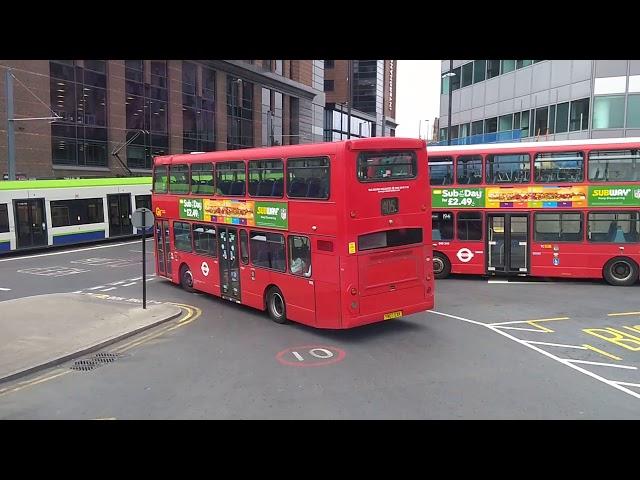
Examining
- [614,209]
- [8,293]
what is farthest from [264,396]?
[614,209]

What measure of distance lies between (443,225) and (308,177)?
26.8ft

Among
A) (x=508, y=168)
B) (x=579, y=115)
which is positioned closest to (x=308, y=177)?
(x=508, y=168)

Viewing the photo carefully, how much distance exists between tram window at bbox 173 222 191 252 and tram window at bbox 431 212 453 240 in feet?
25.9

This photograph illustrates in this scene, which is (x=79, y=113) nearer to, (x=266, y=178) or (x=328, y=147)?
(x=266, y=178)

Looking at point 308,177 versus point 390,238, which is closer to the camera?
point 390,238

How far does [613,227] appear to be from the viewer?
15992 mm

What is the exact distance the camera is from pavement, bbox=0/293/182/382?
9.52 m

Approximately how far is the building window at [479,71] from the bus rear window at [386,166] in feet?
97.1

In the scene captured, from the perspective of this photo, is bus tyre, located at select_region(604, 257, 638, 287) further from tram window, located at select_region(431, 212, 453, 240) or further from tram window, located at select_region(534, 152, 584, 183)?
tram window, located at select_region(431, 212, 453, 240)

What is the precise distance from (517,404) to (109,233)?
85.9ft

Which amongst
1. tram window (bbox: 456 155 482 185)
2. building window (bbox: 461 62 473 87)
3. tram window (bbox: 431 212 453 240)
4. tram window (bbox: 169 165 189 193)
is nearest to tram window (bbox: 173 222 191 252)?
tram window (bbox: 169 165 189 193)

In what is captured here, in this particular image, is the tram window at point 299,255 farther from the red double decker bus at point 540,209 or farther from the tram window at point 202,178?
the red double decker bus at point 540,209

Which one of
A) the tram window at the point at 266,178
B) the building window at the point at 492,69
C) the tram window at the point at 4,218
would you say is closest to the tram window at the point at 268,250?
the tram window at the point at 266,178
